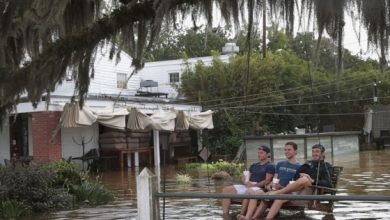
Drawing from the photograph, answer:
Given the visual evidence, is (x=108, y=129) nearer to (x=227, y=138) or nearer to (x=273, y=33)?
(x=227, y=138)

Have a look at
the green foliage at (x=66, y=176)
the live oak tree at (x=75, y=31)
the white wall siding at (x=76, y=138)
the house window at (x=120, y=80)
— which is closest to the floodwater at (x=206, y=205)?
the green foliage at (x=66, y=176)

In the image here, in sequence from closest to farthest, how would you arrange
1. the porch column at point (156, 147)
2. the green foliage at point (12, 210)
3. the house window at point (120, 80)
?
the green foliage at point (12, 210)
the porch column at point (156, 147)
the house window at point (120, 80)

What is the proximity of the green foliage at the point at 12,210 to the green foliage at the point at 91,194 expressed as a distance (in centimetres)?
196

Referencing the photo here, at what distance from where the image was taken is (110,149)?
28156 millimetres

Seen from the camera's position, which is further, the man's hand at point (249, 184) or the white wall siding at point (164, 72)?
the white wall siding at point (164, 72)

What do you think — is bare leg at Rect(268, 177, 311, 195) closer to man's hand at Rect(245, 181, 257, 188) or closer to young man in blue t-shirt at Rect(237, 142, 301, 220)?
young man in blue t-shirt at Rect(237, 142, 301, 220)

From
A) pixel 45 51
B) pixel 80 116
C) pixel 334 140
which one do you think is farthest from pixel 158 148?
pixel 45 51

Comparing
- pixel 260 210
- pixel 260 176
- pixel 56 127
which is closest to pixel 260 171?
pixel 260 176

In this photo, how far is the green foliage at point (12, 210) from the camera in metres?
11.9

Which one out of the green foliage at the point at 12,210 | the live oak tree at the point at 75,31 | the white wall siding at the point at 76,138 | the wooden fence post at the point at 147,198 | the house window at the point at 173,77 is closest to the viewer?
the live oak tree at the point at 75,31

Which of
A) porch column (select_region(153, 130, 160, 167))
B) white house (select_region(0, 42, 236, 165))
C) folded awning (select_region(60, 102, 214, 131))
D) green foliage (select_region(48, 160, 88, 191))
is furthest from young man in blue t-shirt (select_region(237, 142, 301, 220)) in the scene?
porch column (select_region(153, 130, 160, 167))

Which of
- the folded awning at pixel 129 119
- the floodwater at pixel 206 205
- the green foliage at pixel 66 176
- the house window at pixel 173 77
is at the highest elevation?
the house window at pixel 173 77

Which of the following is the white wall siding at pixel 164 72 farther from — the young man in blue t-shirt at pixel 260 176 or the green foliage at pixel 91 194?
the young man in blue t-shirt at pixel 260 176

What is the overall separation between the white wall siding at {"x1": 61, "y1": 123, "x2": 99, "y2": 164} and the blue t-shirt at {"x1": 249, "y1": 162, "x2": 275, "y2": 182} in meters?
16.5
